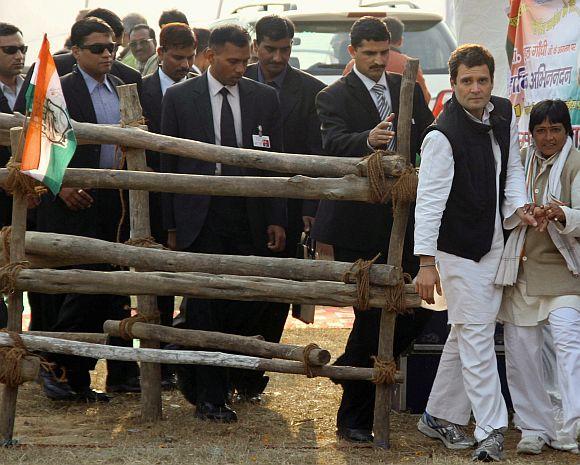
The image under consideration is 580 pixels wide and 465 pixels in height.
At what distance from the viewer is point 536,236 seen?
22.2ft

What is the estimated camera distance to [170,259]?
6.97 metres

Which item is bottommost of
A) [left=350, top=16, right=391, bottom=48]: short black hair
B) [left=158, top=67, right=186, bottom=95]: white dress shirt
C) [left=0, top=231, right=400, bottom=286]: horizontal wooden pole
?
[left=0, top=231, right=400, bottom=286]: horizontal wooden pole

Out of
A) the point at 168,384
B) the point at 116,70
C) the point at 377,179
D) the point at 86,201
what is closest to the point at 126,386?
the point at 168,384

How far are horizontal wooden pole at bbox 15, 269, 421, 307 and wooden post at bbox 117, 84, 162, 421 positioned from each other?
0.38 metres

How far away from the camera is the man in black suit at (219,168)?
754cm

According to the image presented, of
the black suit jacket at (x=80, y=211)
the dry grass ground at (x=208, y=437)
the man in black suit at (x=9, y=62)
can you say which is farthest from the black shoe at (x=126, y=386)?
the man in black suit at (x=9, y=62)

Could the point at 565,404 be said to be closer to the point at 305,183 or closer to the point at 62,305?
the point at 305,183

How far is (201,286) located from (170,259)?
25cm

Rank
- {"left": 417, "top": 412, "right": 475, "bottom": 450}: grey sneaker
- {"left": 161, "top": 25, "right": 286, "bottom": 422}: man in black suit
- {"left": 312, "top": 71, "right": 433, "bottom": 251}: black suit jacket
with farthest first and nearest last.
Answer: {"left": 161, "top": 25, "right": 286, "bottom": 422}: man in black suit → {"left": 312, "top": 71, "right": 433, "bottom": 251}: black suit jacket → {"left": 417, "top": 412, "right": 475, "bottom": 450}: grey sneaker

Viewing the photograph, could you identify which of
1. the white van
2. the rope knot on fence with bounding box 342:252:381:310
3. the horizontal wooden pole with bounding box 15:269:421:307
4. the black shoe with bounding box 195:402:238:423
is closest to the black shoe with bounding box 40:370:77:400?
the black shoe with bounding box 195:402:238:423

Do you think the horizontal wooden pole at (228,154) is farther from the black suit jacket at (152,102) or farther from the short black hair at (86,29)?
the black suit jacket at (152,102)

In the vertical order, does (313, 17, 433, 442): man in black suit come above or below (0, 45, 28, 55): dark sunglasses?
below

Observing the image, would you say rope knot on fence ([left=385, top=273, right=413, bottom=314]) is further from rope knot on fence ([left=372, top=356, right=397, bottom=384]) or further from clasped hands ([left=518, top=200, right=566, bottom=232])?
clasped hands ([left=518, top=200, right=566, bottom=232])

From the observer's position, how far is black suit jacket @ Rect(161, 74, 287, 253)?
7.56 metres
